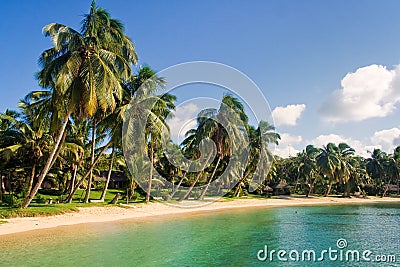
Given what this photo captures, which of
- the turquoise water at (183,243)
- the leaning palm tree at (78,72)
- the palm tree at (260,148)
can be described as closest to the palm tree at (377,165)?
the palm tree at (260,148)

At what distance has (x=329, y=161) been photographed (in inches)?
2009

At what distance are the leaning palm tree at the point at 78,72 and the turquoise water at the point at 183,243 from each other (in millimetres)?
5591

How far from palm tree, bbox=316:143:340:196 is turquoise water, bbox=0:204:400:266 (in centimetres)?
3126

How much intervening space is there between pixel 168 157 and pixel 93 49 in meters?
24.7

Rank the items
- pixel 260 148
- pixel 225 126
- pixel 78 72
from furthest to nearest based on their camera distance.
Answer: pixel 260 148, pixel 225 126, pixel 78 72

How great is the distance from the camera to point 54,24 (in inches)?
739

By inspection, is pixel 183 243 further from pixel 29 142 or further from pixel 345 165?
pixel 345 165

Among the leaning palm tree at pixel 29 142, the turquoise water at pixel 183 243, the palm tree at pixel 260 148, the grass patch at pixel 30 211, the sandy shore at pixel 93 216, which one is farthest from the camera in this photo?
the palm tree at pixel 260 148

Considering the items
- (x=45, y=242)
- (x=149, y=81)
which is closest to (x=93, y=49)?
(x=149, y=81)

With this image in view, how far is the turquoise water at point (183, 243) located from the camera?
37.0ft

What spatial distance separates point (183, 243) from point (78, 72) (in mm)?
10810

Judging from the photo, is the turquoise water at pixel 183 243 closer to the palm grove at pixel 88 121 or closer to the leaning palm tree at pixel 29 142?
the palm grove at pixel 88 121

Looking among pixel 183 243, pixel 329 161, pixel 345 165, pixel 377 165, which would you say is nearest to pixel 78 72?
pixel 183 243

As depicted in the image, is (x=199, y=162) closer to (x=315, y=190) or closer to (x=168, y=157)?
(x=168, y=157)
